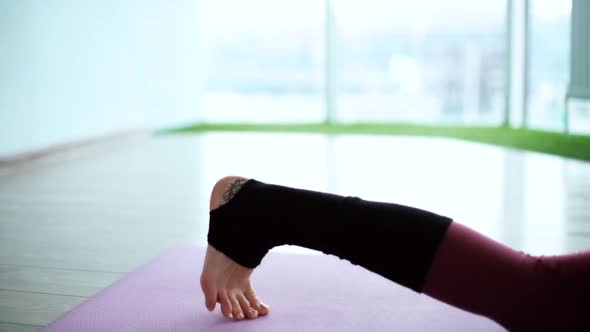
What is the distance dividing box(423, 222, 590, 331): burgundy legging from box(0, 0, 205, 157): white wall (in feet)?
10.9

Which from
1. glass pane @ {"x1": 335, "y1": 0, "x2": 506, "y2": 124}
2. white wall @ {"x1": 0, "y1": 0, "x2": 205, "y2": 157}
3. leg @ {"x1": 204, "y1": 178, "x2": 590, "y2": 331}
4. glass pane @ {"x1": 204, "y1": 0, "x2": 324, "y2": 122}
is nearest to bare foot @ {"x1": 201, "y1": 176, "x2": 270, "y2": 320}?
leg @ {"x1": 204, "y1": 178, "x2": 590, "y2": 331}

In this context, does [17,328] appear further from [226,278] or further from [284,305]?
[284,305]

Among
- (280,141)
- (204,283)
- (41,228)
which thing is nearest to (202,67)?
(280,141)

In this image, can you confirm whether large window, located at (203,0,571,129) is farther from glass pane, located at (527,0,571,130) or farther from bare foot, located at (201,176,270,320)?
bare foot, located at (201,176,270,320)

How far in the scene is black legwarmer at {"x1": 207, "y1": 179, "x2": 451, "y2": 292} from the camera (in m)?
1.06

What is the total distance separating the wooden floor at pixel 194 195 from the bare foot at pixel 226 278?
323mm

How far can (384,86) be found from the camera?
6.41m

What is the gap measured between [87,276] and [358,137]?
3.62m

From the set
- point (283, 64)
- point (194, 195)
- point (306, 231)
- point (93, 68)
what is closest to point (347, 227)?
point (306, 231)

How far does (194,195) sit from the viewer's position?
115 inches

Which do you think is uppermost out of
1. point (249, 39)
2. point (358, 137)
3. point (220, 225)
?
point (249, 39)

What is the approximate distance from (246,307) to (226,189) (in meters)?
0.28

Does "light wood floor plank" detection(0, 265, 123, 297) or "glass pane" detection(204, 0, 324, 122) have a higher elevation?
"glass pane" detection(204, 0, 324, 122)

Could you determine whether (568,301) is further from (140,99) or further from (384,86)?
(384,86)
